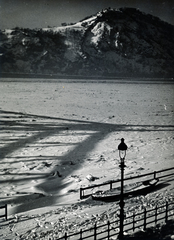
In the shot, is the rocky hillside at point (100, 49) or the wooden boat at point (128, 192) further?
the rocky hillside at point (100, 49)

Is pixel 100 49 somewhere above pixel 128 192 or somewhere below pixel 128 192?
above

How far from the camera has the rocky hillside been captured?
6083 inches

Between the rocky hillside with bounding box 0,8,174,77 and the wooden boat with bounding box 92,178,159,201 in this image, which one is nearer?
the wooden boat with bounding box 92,178,159,201

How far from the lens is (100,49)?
182 m

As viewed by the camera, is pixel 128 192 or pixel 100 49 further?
pixel 100 49

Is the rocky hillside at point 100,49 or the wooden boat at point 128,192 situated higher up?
the rocky hillside at point 100,49

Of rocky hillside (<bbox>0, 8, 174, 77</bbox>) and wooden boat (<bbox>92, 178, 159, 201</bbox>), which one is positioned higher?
rocky hillside (<bbox>0, 8, 174, 77</bbox>)

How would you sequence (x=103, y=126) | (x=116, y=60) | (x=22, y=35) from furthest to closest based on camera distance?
(x=22, y=35), (x=116, y=60), (x=103, y=126)

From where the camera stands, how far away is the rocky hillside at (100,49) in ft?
507

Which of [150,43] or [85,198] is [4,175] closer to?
[85,198]

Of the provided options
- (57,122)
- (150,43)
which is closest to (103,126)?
(57,122)

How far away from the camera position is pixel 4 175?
11.8 meters

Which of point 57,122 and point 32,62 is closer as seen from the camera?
point 57,122

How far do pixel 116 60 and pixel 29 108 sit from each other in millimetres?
150259
